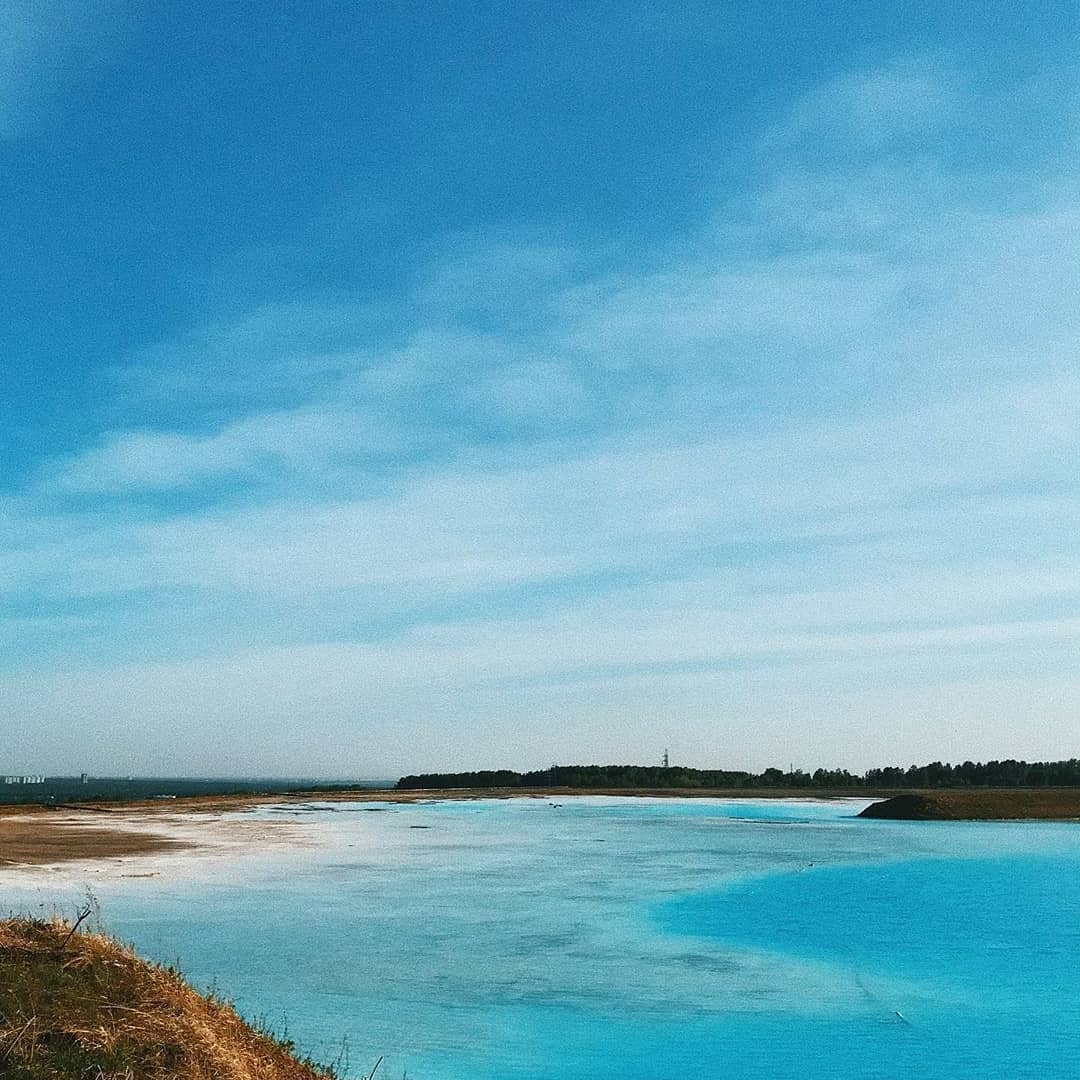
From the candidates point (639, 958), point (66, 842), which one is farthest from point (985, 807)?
point (639, 958)

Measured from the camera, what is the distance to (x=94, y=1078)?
6.74 m

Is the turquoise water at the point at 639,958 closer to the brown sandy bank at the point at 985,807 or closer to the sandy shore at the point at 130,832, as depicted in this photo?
the sandy shore at the point at 130,832

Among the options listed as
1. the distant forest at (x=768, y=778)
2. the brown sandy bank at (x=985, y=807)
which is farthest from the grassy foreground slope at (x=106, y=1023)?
the distant forest at (x=768, y=778)

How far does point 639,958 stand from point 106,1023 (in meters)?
11.5

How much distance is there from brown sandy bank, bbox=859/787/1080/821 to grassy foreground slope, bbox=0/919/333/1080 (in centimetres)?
5563

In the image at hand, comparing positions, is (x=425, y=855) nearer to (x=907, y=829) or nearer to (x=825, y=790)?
(x=907, y=829)

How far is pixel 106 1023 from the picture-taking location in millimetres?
7434

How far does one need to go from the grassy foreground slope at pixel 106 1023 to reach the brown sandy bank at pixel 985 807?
55.6 meters

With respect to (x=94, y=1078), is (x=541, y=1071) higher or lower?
lower

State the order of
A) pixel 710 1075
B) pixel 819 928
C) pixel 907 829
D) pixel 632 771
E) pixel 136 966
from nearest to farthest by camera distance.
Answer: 1. pixel 136 966
2. pixel 710 1075
3. pixel 819 928
4. pixel 907 829
5. pixel 632 771

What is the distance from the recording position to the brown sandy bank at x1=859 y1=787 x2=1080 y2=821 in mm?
58156

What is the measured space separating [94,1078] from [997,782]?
121298 millimetres

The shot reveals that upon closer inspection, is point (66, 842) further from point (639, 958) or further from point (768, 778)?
point (768, 778)

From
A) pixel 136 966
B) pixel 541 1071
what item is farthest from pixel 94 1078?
pixel 541 1071
